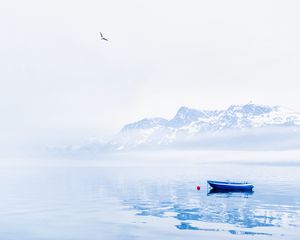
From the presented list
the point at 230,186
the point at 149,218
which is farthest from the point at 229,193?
the point at 149,218

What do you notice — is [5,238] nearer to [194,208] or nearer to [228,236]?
[228,236]

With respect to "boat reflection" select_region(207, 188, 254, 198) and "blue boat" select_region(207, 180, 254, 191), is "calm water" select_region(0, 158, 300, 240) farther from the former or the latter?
"blue boat" select_region(207, 180, 254, 191)

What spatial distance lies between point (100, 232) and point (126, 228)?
4271 mm

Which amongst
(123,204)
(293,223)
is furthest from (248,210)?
(123,204)

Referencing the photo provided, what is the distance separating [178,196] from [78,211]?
37.1 metres

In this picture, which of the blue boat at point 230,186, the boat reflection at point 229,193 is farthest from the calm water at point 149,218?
the blue boat at point 230,186

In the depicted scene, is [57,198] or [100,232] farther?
[57,198]

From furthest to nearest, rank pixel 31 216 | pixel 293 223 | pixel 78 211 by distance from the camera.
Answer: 1. pixel 78 211
2. pixel 31 216
3. pixel 293 223

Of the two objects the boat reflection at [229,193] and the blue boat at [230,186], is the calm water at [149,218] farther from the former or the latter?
the blue boat at [230,186]

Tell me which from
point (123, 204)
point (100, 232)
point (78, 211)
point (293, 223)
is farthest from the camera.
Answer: point (123, 204)

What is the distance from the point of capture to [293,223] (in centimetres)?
7200

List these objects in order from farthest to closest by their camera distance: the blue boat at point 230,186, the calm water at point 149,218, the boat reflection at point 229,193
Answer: the blue boat at point 230,186 → the boat reflection at point 229,193 → the calm water at point 149,218

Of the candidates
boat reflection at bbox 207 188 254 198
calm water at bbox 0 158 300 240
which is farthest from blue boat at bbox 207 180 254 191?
calm water at bbox 0 158 300 240

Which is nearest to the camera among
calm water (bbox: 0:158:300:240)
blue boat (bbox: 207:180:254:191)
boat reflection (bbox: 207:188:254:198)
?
calm water (bbox: 0:158:300:240)
